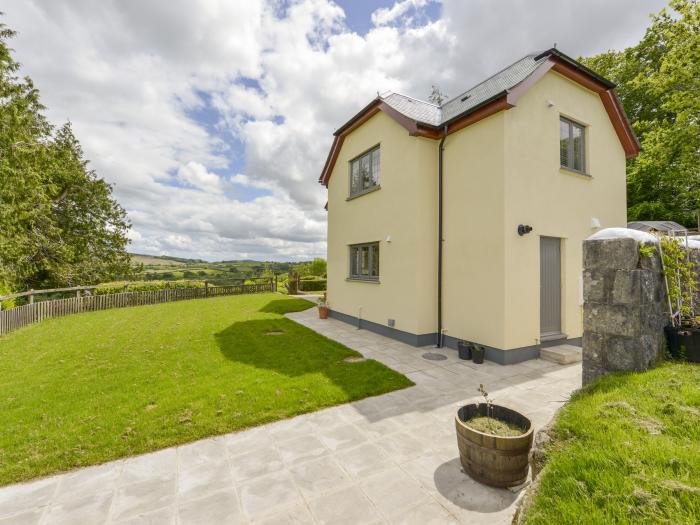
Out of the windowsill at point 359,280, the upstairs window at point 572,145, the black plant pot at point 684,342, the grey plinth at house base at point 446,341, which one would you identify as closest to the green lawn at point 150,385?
the grey plinth at house base at point 446,341

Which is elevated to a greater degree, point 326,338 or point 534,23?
point 534,23

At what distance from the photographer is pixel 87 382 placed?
5809 mm

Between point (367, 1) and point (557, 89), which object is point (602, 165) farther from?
point (367, 1)

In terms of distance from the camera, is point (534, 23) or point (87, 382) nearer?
point (87, 382)

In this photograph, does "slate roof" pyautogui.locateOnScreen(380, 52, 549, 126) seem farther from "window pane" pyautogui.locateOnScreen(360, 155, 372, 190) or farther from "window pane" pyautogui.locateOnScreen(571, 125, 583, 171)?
"window pane" pyautogui.locateOnScreen(571, 125, 583, 171)

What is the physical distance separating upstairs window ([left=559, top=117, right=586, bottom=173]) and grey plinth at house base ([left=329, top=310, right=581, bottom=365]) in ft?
15.9

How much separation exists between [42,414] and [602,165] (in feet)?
45.7

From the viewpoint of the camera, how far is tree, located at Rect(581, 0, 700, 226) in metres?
11.0

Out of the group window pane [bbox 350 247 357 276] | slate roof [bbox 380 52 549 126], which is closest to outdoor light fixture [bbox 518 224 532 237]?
Result: slate roof [bbox 380 52 549 126]

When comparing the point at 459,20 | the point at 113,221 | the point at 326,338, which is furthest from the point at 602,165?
the point at 113,221

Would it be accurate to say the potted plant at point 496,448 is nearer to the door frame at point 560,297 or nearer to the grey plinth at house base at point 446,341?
the grey plinth at house base at point 446,341

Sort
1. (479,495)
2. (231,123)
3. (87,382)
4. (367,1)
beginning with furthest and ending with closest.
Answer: (231,123) → (367,1) → (87,382) → (479,495)

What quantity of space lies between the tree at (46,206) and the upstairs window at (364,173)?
43.3ft

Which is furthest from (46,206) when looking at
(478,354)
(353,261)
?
(478,354)
